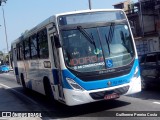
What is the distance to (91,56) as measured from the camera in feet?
30.1

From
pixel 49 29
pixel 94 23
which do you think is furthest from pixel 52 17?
pixel 94 23

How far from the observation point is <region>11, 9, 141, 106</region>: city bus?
29.6 ft

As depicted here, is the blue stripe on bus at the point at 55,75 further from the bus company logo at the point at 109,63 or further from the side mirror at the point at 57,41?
the bus company logo at the point at 109,63

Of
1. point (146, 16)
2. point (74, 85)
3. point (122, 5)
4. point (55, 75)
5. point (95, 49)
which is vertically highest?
→ point (122, 5)

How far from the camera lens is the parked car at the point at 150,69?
1193cm

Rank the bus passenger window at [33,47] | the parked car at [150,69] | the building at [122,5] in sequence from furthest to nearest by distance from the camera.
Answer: the building at [122,5]
the bus passenger window at [33,47]
the parked car at [150,69]

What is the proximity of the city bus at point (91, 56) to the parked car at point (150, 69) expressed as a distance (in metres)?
2.46

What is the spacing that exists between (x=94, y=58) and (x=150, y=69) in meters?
3.91

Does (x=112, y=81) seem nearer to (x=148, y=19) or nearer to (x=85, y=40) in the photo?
(x=85, y=40)

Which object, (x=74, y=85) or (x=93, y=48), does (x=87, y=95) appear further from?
(x=93, y=48)

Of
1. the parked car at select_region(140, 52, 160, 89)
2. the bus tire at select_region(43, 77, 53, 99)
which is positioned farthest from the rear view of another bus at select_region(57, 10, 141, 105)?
the parked car at select_region(140, 52, 160, 89)

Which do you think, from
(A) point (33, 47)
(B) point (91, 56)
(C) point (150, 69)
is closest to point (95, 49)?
(B) point (91, 56)

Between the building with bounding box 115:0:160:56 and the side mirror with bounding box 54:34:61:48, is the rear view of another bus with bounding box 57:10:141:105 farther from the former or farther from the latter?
the building with bounding box 115:0:160:56

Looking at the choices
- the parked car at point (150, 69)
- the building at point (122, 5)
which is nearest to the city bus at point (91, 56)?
the parked car at point (150, 69)
